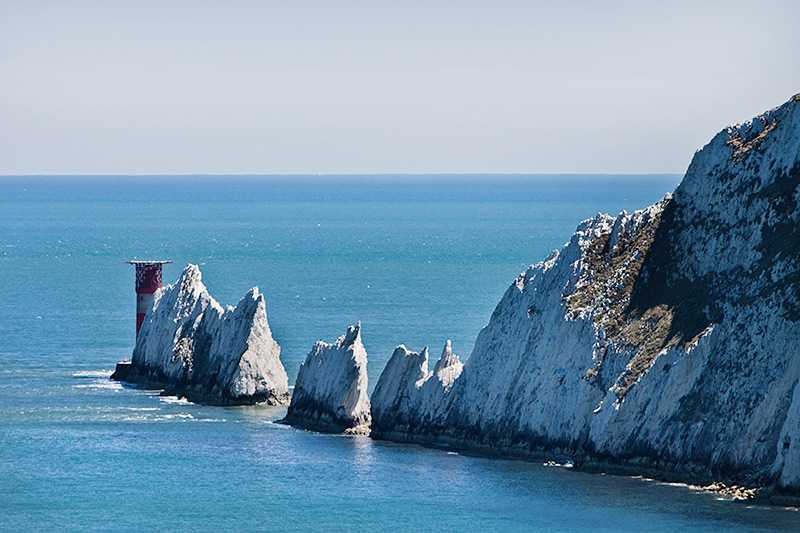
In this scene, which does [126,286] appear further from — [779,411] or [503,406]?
[779,411]

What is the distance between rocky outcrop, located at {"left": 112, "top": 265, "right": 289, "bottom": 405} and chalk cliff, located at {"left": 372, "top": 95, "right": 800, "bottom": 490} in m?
13.4

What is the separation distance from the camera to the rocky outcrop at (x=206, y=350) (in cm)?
9962

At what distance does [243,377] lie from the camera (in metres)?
99.6

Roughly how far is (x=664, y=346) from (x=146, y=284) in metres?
46.3

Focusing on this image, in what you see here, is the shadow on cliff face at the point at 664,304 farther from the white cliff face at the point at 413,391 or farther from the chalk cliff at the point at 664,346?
the white cliff face at the point at 413,391

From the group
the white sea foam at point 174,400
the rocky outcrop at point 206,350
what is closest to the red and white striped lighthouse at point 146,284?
the rocky outcrop at point 206,350

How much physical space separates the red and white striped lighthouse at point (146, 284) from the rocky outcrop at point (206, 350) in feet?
8.70

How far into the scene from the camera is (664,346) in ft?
255

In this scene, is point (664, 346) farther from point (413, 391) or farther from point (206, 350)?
point (206, 350)

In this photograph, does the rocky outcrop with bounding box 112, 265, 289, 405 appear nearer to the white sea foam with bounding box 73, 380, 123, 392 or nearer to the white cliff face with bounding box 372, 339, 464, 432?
the white sea foam with bounding box 73, 380, 123, 392

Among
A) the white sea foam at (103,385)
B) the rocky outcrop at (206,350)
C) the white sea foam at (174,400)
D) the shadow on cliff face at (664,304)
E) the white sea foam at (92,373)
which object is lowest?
the white sea foam at (174,400)

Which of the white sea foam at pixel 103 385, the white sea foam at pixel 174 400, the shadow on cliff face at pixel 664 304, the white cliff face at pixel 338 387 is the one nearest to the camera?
the shadow on cliff face at pixel 664 304

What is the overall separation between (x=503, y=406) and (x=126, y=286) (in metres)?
104

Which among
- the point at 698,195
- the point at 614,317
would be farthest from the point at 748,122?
the point at 614,317
